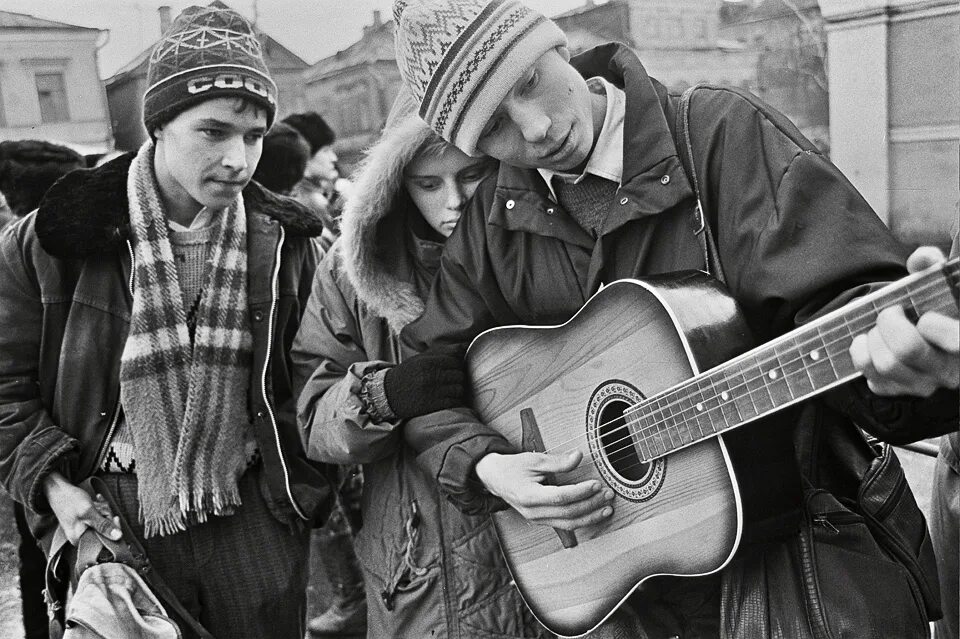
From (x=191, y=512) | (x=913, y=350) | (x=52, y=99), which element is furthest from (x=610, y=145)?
(x=52, y=99)

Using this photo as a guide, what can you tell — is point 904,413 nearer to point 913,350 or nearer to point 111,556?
point 913,350

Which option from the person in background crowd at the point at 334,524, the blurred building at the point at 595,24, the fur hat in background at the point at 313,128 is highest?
the blurred building at the point at 595,24

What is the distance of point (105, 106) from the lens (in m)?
3.16

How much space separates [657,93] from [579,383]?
1.72ft

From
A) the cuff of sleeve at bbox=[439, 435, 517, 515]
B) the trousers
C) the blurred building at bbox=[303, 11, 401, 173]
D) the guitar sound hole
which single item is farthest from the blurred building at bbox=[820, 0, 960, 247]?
the trousers

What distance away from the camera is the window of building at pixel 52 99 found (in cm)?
301

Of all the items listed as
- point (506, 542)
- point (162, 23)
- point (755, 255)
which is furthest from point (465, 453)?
point (162, 23)

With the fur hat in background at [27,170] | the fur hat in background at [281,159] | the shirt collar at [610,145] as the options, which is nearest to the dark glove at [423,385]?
the shirt collar at [610,145]

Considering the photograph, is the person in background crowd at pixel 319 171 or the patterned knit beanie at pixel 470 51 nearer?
the patterned knit beanie at pixel 470 51

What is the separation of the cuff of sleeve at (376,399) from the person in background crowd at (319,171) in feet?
7.09

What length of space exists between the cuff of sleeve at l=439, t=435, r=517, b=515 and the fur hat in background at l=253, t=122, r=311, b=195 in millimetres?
Answer: 2270

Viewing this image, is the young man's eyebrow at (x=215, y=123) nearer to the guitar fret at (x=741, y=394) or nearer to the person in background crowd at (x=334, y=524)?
the person in background crowd at (x=334, y=524)

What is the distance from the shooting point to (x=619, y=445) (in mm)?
1690

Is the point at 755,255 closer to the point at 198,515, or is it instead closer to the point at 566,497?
the point at 566,497
